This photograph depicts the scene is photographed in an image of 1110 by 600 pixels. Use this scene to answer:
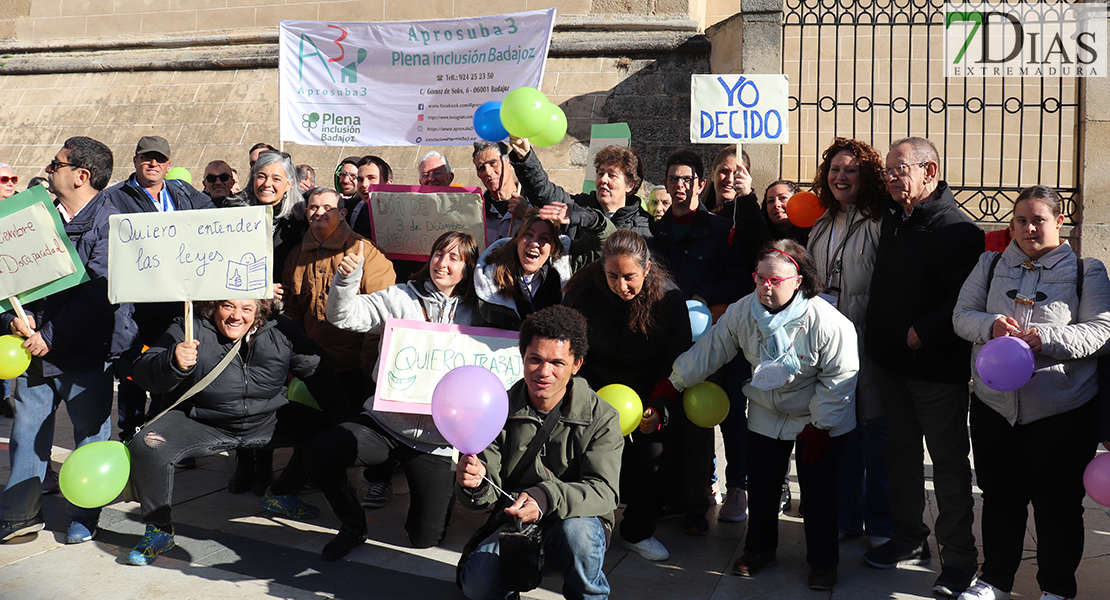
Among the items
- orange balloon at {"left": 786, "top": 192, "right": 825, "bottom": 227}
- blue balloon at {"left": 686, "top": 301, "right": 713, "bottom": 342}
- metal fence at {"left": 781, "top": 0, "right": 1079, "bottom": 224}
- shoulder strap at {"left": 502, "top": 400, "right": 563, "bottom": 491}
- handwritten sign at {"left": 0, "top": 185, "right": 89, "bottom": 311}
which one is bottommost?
shoulder strap at {"left": 502, "top": 400, "right": 563, "bottom": 491}

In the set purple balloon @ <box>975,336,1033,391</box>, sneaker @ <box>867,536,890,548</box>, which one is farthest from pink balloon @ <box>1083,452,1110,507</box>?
sneaker @ <box>867,536,890,548</box>

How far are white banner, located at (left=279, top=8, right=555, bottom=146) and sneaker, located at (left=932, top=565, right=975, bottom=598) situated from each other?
4481 mm

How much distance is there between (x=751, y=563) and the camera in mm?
3936

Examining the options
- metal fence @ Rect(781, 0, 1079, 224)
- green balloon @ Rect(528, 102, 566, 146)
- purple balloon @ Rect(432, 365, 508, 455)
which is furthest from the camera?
metal fence @ Rect(781, 0, 1079, 224)

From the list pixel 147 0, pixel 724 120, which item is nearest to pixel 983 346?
pixel 724 120

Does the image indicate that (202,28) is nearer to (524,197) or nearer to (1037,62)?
(524,197)

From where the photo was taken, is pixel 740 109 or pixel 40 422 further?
pixel 740 109

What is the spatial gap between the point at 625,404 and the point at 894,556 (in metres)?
1.55

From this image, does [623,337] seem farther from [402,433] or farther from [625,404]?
[402,433]

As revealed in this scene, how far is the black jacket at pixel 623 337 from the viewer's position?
416 centimetres

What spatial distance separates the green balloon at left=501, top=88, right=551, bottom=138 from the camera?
4.39 metres

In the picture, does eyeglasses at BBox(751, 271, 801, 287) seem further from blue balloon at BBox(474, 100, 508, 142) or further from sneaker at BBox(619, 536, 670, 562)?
blue balloon at BBox(474, 100, 508, 142)

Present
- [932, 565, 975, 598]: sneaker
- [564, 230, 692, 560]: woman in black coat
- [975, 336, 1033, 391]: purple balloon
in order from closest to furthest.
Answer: [975, 336, 1033, 391]: purple balloon
[932, 565, 975, 598]: sneaker
[564, 230, 692, 560]: woman in black coat

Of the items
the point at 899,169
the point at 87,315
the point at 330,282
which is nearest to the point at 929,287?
the point at 899,169
